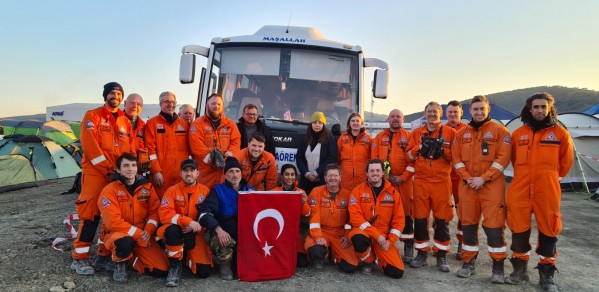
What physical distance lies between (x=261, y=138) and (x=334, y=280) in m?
1.89

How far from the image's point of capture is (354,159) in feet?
16.1

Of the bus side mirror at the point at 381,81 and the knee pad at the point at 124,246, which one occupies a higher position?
the bus side mirror at the point at 381,81

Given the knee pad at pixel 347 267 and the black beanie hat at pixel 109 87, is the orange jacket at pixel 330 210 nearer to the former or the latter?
the knee pad at pixel 347 267

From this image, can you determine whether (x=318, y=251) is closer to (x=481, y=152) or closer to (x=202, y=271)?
(x=202, y=271)

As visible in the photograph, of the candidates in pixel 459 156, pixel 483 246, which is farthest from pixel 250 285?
pixel 483 246

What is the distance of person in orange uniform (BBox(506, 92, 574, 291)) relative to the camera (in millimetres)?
3736

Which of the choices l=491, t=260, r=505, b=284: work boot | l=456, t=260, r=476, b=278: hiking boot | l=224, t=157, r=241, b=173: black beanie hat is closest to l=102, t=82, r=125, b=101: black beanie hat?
l=224, t=157, r=241, b=173: black beanie hat

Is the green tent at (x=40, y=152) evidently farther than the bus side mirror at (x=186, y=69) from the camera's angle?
Yes

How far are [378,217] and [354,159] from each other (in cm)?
90

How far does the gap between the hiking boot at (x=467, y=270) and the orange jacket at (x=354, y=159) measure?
1.57 metres

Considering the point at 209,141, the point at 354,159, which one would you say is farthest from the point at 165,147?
the point at 354,159

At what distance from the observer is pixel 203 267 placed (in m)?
3.93

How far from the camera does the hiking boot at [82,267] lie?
386 cm

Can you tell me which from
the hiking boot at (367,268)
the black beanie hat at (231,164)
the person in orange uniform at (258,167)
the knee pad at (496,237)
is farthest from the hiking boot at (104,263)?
the knee pad at (496,237)
